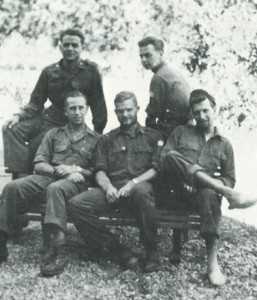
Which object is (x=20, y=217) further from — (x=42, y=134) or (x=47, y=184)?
(x=42, y=134)

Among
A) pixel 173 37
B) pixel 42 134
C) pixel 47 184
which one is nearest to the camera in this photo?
pixel 47 184

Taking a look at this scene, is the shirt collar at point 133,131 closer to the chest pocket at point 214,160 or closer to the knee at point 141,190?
the knee at point 141,190

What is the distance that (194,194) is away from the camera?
455 cm

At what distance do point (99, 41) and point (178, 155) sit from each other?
6.84 meters

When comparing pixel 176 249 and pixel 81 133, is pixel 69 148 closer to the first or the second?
pixel 81 133

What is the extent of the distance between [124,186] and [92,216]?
35 centimetres

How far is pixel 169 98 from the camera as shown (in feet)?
16.3

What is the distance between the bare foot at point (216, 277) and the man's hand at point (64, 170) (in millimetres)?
1363

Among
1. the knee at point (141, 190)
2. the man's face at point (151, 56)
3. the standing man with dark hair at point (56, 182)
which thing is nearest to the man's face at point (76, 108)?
the standing man with dark hair at point (56, 182)

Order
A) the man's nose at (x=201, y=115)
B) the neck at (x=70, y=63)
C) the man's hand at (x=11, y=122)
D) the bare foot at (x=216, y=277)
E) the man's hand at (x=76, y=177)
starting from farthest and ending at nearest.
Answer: the neck at (x=70, y=63) < the man's hand at (x=11, y=122) < the man's hand at (x=76, y=177) < the man's nose at (x=201, y=115) < the bare foot at (x=216, y=277)

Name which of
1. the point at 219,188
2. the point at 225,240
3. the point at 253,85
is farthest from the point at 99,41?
the point at 219,188

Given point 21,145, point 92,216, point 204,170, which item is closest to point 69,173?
point 92,216

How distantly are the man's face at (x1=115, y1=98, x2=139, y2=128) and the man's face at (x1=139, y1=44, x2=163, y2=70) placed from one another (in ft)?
1.78

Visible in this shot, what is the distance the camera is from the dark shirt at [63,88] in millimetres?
5617
